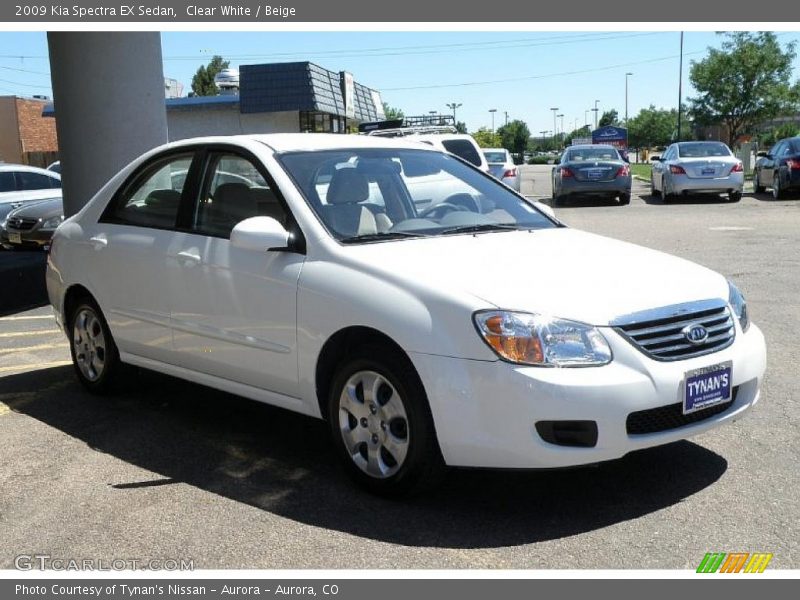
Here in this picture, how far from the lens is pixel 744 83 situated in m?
46.4

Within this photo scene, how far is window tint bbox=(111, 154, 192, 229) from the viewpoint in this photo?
5668 mm

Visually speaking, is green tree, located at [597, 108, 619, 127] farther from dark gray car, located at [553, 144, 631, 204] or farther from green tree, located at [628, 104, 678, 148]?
dark gray car, located at [553, 144, 631, 204]

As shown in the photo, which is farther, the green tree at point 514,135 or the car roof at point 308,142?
the green tree at point 514,135

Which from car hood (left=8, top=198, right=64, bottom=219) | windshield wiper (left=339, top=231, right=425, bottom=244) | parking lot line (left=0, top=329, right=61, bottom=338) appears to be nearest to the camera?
windshield wiper (left=339, top=231, right=425, bottom=244)

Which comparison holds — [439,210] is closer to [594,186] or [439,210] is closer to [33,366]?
[33,366]

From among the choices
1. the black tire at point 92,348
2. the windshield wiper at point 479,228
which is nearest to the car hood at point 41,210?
the black tire at point 92,348

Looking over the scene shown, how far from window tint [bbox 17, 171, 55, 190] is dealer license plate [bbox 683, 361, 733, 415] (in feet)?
52.4

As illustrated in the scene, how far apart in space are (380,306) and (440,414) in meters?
0.55

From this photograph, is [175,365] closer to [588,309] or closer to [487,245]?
[487,245]

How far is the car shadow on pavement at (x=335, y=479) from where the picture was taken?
4.06 meters

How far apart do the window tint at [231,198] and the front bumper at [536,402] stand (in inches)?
60.1

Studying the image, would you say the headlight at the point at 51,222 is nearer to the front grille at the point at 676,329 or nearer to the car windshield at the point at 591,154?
the car windshield at the point at 591,154

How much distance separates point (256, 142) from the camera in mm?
5297

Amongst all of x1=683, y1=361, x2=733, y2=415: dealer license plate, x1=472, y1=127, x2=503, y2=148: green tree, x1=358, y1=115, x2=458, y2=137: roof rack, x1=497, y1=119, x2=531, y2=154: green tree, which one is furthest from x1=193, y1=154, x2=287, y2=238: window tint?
x1=497, y1=119, x2=531, y2=154: green tree
